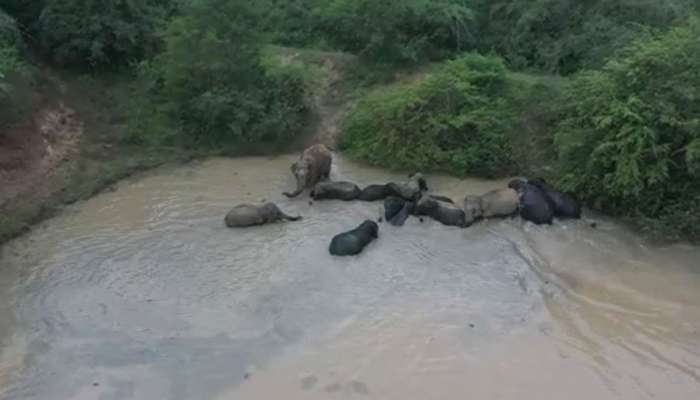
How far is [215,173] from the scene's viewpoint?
1584 centimetres

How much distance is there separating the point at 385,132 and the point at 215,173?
381cm

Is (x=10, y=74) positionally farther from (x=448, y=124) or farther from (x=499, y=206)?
(x=499, y=206)

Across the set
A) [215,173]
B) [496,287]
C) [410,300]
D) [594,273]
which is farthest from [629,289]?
[215,173]

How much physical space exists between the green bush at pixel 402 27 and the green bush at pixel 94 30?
479 centimetres

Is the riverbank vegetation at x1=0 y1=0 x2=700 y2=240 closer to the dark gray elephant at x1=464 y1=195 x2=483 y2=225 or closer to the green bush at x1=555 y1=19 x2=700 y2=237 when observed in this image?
the green bush at x1=555 y1=19 x2=700 y2=237

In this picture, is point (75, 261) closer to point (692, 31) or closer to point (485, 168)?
point (485, 168)

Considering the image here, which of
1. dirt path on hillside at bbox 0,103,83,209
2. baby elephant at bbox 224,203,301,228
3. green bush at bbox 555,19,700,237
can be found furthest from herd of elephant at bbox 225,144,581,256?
dirt path on hillside at bbox 0,103,83,209

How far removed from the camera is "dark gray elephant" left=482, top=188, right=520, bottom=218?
13.3 meters

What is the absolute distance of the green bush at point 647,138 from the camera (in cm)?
1286

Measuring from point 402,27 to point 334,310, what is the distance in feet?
32.8

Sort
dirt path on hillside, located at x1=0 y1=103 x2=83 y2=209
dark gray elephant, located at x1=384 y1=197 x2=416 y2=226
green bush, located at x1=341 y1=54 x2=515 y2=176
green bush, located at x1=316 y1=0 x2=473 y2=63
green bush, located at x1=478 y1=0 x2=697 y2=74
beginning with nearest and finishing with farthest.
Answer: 1. dark gray elephant, located at x1=384 y1=197 x2=416 y2=226
2. dirt path on hillside, located at x1=0 y1=103 x2=83 y2=209
3. green bush, located at x1=341 y1=54 x2=515 y2=176
4. green bush, located at x1=478 y1=0 x2=697 y2=74
5. green bush, located at x1=316 y1=0 x2=473 y2=63

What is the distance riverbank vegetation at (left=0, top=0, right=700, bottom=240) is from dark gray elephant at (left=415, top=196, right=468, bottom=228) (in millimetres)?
2134

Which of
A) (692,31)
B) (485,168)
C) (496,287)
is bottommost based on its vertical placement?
(496,287)

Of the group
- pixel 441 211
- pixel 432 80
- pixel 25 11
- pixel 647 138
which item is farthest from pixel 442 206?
pixel 25 11
